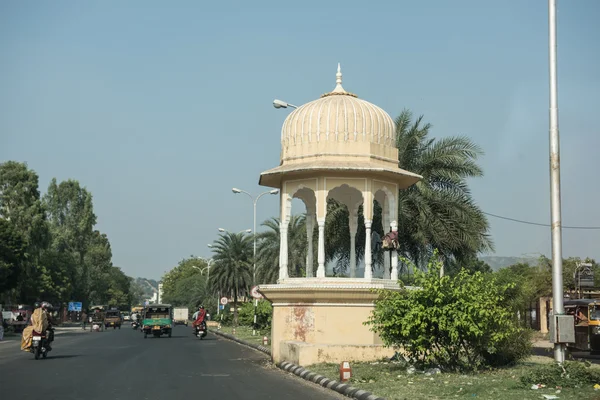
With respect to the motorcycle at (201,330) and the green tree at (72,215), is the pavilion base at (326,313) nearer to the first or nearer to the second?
the motorcycle at (201,330)

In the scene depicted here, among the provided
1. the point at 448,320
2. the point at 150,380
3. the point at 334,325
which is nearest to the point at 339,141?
the point at 334,325

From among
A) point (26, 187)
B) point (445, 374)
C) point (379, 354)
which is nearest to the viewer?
point (445, 374)

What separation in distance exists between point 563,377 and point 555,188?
3.43m

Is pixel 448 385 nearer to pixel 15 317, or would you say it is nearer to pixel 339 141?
pixel 339 141

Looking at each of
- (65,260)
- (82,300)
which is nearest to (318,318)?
(65,260)

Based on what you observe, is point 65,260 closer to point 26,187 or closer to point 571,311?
point 26,187

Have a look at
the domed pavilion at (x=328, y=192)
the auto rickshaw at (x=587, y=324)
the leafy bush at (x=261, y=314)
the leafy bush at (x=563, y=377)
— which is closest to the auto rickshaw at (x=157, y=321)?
the leafy bush at (x=261, y=314)

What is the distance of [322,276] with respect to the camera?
70.3ft

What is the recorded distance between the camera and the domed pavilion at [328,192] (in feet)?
65.8

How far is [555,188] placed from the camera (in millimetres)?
14070

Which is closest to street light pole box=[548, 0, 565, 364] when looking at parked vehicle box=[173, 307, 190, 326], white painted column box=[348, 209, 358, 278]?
white painted column box=[348, 209, 358, 278]

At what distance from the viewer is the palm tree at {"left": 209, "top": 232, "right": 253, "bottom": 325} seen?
6525 centimetres

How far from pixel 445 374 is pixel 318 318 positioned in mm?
5651

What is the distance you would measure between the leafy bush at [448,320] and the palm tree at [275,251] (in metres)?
30.8
